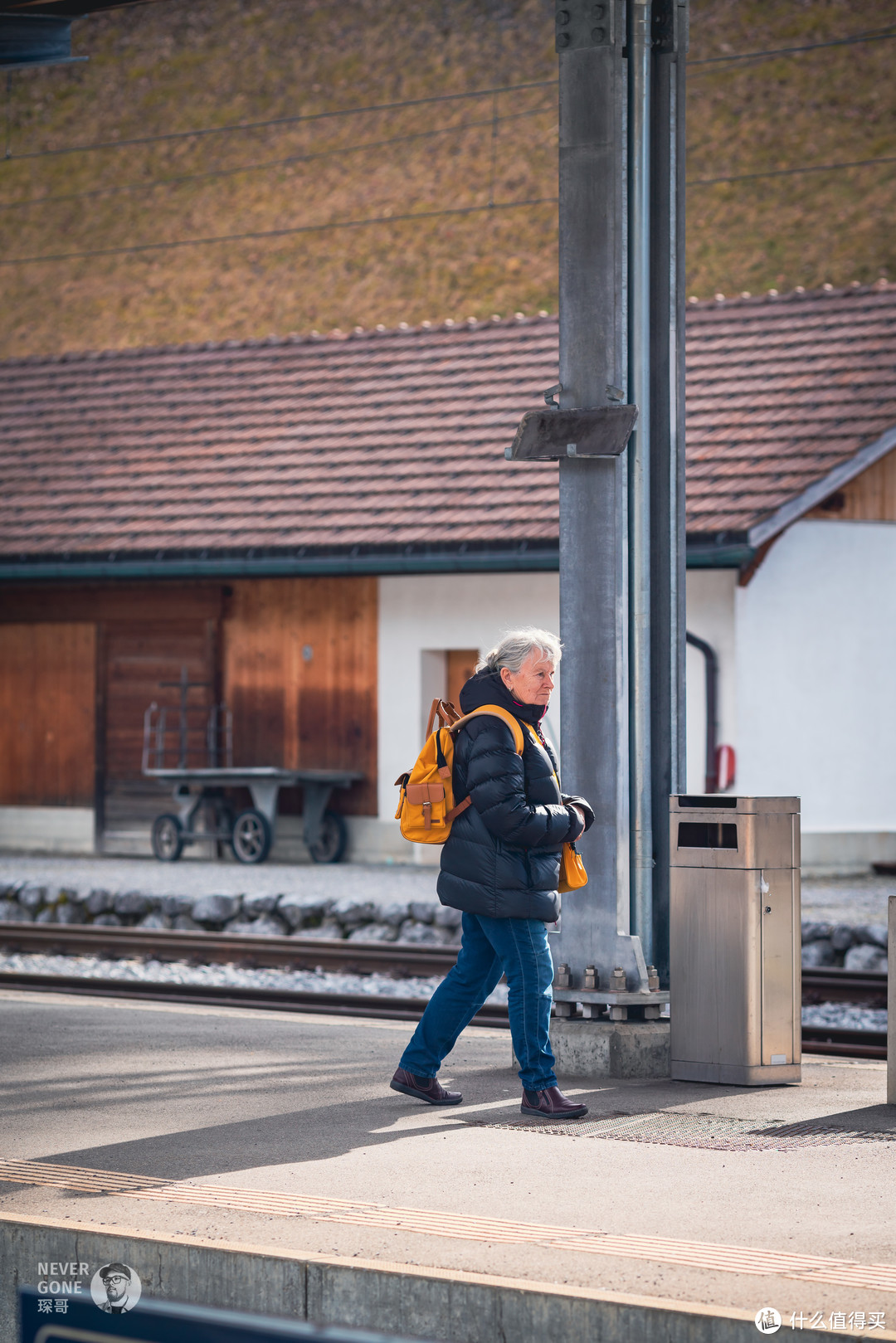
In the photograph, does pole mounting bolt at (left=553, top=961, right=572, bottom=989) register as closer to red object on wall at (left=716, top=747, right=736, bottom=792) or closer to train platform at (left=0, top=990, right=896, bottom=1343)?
train platform at (left=0, top=990, right=896, bottom=1343)

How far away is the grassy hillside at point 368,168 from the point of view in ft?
213

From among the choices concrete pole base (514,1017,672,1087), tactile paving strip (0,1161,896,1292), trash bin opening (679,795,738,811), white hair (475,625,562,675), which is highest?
white hair (475,625,562,675)

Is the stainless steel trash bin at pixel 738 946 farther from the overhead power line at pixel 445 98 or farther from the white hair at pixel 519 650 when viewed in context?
the overhead power line at pixel 445 98

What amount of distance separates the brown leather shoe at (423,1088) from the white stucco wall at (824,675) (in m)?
12.0

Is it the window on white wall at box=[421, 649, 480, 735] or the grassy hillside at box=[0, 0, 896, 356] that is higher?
the grassy hillside at box=[0, 0, 896, 356]

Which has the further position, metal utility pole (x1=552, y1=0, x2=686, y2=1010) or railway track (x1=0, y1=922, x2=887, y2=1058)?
railway track (x1=0, y1=922, x2=887, y2=1058)

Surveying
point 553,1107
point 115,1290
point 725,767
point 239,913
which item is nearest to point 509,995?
point 553,1107

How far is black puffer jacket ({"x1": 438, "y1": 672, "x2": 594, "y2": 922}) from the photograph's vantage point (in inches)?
271

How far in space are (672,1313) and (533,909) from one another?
9.18ft

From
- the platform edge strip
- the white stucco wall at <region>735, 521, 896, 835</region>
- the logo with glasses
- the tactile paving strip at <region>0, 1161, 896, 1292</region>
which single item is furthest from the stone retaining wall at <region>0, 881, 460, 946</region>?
the logo with glasses

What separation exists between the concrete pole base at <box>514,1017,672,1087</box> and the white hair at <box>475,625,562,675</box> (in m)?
1.76

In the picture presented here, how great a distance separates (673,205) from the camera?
8.34 m

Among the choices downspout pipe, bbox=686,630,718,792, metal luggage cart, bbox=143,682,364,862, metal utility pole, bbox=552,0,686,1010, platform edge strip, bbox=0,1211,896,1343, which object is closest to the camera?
platform edge strip, bbox=0,1211,896,1343

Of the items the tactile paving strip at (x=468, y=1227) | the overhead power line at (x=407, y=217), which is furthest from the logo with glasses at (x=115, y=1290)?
the overhead power line at (x=407, y=217)
